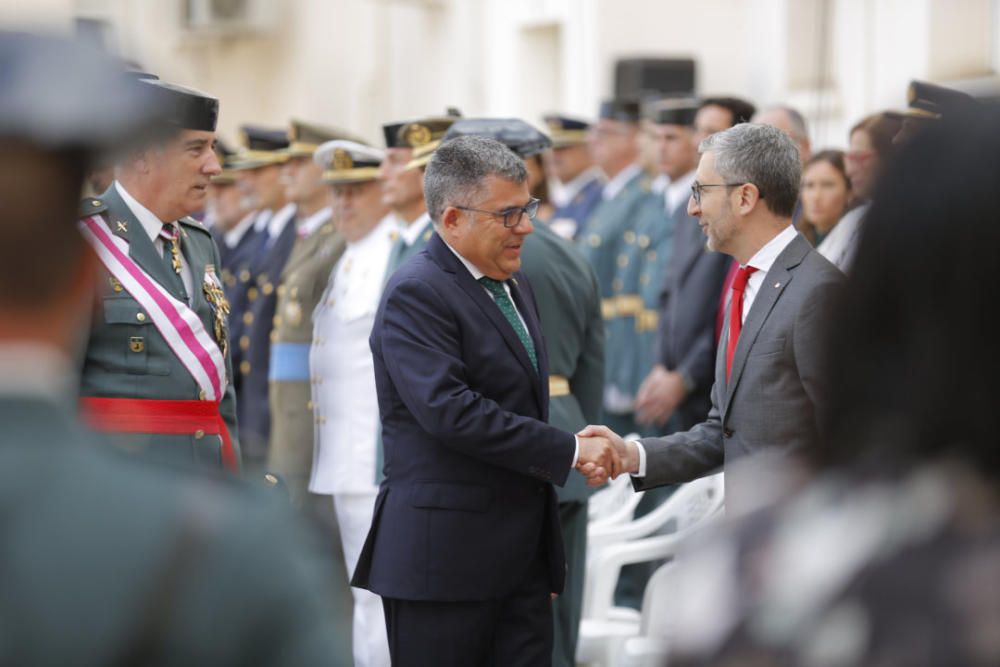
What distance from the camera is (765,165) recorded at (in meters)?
4.29

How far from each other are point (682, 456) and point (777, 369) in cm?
47

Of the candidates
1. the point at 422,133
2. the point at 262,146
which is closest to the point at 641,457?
the point at 422,133

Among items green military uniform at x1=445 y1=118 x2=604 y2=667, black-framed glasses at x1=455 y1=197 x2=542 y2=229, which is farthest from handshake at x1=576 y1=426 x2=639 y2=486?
green military uniform at x1=445 y1=118 x2=604 y2=667

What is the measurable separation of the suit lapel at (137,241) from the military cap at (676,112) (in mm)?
4694

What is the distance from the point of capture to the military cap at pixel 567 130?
10.3 m

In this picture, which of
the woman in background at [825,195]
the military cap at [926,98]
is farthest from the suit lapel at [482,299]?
the woman in background at [825,195]

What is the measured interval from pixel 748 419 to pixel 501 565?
0.76 m

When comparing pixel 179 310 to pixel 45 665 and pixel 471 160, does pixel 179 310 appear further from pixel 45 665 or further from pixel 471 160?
pixel 45 665

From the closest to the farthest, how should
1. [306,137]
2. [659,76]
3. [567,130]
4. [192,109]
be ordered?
[192,109] < [306,137] < [567,130] < [659,76]

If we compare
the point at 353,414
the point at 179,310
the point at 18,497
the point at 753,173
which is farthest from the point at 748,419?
the point at 18,497

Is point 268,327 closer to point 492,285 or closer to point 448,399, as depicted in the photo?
point 492,285

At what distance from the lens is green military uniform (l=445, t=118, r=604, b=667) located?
16.9 feet

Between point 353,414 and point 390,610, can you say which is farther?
point 353,414

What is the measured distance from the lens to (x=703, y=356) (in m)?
7.04
